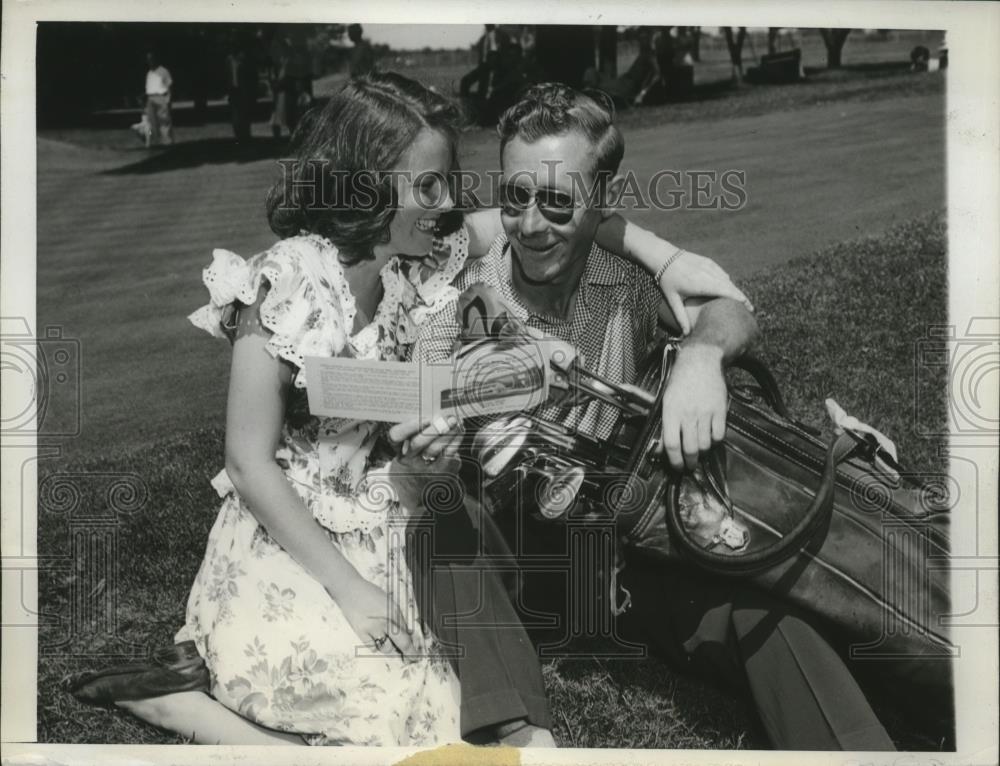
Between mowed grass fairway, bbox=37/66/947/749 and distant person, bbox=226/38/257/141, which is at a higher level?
distant person, bbox=226/38/257/141

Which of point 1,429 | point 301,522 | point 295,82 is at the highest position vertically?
point 295,82

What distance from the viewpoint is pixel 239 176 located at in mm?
2941

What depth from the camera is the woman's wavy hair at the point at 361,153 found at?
7.14 ft

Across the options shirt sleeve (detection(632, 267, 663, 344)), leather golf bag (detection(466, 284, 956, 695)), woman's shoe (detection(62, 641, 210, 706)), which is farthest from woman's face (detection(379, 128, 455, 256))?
woman's shoe (detection(62, 641, 210, 706))

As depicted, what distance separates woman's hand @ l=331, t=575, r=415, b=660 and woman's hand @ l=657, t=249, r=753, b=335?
0.98 metres

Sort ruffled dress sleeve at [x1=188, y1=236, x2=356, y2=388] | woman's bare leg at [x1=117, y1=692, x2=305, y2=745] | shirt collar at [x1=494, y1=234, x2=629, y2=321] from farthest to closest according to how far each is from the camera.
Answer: shirt collar at [x1=494, y1=234, x2=629, y2=321], woman's bare leg at [x1=117, y1=692, x2=305, y2=745], ruffled dress sleeve at [x1=188, y1=236, x2=356, y2=388]

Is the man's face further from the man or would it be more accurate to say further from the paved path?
the paved path

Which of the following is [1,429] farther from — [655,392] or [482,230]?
[655,392]

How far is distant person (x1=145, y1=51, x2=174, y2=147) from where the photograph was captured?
8.66ft

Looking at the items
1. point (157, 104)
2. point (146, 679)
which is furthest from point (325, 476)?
point (157, 104)

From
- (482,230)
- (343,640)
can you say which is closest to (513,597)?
(343,640)

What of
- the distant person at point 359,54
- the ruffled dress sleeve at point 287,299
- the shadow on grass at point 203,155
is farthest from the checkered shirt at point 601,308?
the shadow on grass at point 203,155

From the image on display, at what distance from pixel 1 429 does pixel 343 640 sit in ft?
3.64

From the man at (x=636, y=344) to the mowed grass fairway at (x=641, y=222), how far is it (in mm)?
203
